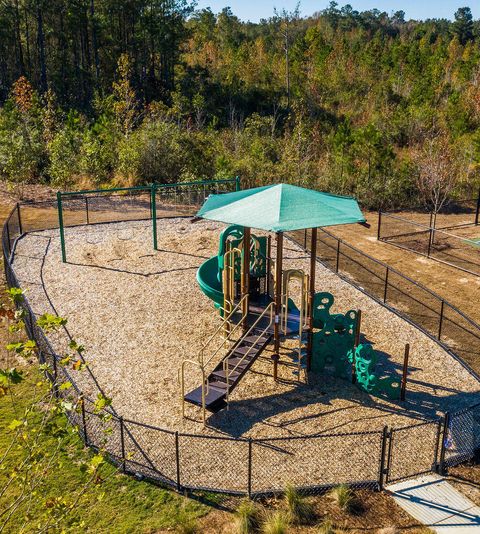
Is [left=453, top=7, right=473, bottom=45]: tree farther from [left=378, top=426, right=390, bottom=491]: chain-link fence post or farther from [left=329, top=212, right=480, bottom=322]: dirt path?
[left=378, top=426, right=390, bottom=491]: chain-link fence post

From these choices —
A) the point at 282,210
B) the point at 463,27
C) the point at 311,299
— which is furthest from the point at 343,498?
the point at 463,27

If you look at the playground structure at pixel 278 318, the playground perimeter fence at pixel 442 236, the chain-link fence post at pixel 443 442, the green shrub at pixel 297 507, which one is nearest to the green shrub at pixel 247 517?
the green shrub at pixel 297 507

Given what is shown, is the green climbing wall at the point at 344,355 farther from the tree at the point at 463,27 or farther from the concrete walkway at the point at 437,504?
the tree at the point at 463,27

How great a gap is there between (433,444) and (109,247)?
47.4 feet

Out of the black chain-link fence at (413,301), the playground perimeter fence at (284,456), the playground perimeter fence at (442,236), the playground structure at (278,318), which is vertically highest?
the playground structure at (278,318)

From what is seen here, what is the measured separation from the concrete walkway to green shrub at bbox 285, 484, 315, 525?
1509 mm

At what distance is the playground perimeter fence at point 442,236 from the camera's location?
22172 mm

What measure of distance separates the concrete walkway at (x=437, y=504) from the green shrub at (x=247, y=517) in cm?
232

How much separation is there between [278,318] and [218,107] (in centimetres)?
4528

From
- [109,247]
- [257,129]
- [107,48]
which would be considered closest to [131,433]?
[109,247]

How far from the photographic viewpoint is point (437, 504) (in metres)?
9.64

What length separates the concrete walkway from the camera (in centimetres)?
915

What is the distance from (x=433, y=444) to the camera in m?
11.2

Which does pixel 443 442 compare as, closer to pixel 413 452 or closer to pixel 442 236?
pixel 413 452
